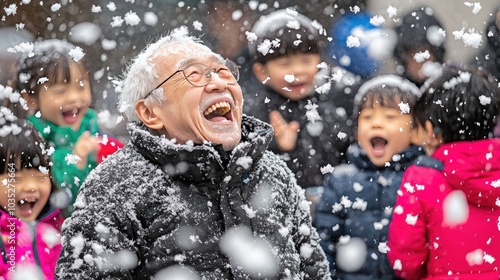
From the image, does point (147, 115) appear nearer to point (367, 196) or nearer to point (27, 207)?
point (27, 207)

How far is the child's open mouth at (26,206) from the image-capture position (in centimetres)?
347

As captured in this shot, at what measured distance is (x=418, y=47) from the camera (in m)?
4.47

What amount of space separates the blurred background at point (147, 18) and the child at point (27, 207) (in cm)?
187

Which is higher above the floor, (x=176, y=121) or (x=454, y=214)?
(x=176, y=121)

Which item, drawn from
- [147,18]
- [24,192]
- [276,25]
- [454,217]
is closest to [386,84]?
[276,25]

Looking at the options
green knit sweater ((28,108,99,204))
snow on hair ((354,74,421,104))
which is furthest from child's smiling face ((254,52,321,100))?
green knit sweater ((28,108,99,204))

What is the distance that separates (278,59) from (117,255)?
1905 millimetres

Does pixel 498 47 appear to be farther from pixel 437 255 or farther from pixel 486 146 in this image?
pixel 437 255

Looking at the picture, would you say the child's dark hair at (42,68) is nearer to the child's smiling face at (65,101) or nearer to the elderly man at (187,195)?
the child's smiling face at (65,101)

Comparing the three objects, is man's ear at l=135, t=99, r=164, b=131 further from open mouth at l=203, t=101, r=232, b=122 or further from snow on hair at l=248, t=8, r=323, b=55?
snow on hair at l=248, t=8, r=323, b=55

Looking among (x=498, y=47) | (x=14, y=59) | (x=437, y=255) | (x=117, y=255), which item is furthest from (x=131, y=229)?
(x=498, y=47)

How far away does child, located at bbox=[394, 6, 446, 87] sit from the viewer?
441cm

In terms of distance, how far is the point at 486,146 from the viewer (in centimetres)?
345

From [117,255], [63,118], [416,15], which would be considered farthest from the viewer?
[416,15]
